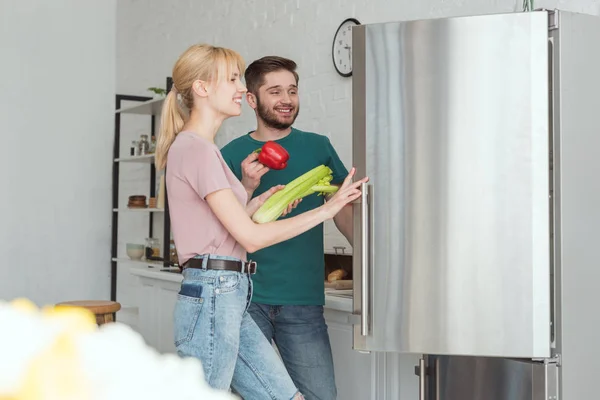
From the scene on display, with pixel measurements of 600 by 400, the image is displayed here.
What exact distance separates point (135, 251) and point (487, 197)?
13.4ft

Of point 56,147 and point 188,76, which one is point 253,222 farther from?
point 56,147

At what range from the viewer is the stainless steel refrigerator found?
79.4 inches

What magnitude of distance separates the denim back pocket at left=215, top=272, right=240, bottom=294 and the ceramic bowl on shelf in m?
3.85

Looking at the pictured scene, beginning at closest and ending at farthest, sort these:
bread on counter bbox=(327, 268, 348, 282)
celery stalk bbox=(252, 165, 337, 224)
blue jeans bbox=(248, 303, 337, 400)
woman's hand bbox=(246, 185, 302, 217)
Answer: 1. celery stalk bbox=(252, 165, 337, 224)
2. woman's hand bbox=(246, 185, 302, 217)
3. blue jeans bbox=(248, 303, 337, 400)
4. bread on counter bbox=(327, 268, 348, 282)

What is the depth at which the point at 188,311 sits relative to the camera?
6.43 feet

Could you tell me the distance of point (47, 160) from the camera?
6.31m

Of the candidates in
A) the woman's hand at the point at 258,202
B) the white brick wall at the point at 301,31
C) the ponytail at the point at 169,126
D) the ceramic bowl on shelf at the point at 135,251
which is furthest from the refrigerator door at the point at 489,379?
the ceramic bowl on shelf at the point at 135,251

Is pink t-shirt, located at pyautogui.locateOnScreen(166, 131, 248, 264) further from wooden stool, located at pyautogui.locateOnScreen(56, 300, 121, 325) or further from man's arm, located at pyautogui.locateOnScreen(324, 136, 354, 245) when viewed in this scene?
wooden stool, located at pyautogui.locateOnScreen(56, 300, 121, 325)

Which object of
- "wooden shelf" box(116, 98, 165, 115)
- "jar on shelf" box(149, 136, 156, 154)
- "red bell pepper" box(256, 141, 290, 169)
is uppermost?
"wooden shelf" box(116, 98, 165, 115)

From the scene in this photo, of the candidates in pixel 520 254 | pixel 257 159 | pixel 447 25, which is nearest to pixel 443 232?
pixel 520 254

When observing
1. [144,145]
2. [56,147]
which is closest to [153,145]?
[144,145]

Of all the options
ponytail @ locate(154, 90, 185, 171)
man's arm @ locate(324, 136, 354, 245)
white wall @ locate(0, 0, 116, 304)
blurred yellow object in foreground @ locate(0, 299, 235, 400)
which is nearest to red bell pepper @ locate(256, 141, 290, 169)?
man's arm @ locate(324, 136, 354, 245)

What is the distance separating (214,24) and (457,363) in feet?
10.7

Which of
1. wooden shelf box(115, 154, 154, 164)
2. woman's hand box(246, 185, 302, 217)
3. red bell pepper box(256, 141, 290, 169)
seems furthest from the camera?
wooden shelf box(115, 154, 154, 164)
